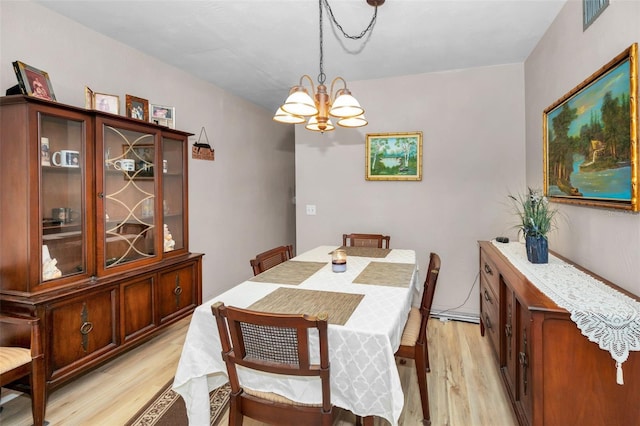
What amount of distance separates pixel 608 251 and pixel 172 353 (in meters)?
2.88

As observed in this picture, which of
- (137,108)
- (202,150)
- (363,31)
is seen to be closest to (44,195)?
(137,108)

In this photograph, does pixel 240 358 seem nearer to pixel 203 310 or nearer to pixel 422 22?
pixel 203 310

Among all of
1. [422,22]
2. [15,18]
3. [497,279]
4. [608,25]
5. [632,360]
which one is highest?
[422,22]

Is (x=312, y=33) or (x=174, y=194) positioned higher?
(x=312, y=33)

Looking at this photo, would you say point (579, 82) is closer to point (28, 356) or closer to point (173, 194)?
point (173, 194)

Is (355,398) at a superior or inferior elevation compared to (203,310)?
inferior

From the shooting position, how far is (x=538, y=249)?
1.93m

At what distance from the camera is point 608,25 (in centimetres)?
167

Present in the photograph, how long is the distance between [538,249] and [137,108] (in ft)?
9.63

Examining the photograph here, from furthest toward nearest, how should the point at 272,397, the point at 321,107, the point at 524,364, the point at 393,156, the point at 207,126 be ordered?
the point at 207,126, the point at 393,156, the point at 321,107, the point at 524,364, the point at 272,397

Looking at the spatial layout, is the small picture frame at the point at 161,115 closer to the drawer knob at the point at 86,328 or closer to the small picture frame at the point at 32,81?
the small picture frame at the point at 32,81

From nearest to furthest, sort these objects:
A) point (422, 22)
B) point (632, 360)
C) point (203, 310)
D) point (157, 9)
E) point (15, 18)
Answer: point (632, 360) < point (203, 310) < point (15, 18) < point (157, 9) < point (422, 22)

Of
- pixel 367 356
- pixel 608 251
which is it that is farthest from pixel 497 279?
pixel 367 356

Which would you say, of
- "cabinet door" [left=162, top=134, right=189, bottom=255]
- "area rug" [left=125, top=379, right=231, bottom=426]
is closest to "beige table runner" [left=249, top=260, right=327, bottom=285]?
"area rug" [left=125, top=379, right=231, bottom=426]
